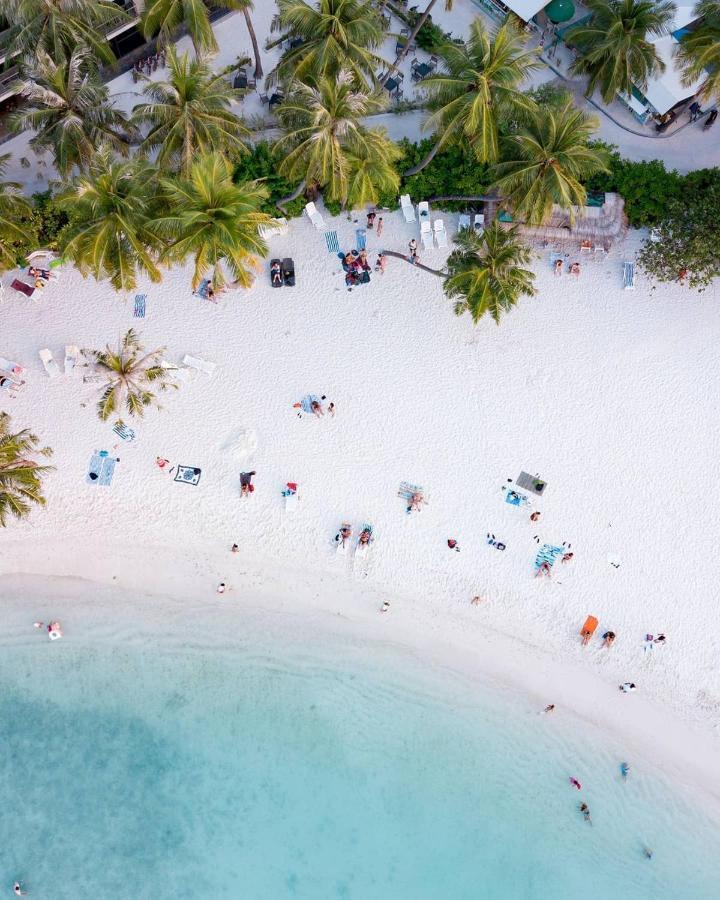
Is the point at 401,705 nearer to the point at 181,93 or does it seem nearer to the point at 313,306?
the point at 313,306

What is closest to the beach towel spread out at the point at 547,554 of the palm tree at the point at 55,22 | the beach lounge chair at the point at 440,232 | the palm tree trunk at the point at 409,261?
the palm tree trunk at the point at 409,261

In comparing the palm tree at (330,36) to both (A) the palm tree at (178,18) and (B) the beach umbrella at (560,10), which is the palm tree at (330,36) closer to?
(A) the palm tree at (178,18)

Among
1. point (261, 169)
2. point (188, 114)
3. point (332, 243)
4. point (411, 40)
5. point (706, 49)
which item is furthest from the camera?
point (332, 243)

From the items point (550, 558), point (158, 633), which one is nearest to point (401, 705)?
point (550, 558)

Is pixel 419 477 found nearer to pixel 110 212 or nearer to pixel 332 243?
pixel 332 243

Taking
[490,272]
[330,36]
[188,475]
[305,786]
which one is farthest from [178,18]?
[305,786]

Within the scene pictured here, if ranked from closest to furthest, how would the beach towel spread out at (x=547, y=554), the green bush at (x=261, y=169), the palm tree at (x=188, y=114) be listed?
1. the palm tree at (x=188, y=114)
2. the green bush at (x=261, y=169)
3. the beach towel spread out at (x=547, y=554)

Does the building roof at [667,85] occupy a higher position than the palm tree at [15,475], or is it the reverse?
the building roof at [667,85]
